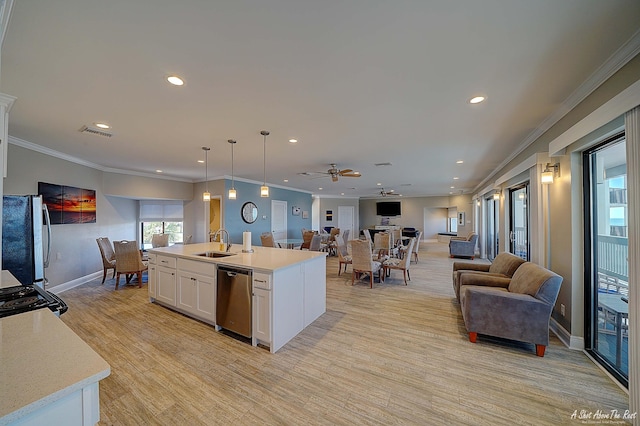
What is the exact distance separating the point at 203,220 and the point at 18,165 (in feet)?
12.8

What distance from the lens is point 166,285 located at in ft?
12.1

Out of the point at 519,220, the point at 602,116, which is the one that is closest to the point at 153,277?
the point at 602,116

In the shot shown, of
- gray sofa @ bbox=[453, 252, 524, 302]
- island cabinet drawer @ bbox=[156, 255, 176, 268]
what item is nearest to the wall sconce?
gray sofa @ bbox=[453, 252, 524, 302]

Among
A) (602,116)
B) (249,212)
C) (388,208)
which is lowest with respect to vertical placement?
(249,212)

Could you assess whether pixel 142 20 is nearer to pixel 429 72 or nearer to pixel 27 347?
pixel 27 347

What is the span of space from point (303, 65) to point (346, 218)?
1253 cm

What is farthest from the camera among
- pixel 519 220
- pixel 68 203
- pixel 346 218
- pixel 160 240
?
pixel 346 218

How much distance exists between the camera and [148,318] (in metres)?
3.44

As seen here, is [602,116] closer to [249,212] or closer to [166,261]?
[166,261]

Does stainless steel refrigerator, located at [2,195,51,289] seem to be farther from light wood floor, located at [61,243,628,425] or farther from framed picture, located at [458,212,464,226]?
framed picture, located at [458,212,464,226]

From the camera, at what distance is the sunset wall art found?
4.41 metres

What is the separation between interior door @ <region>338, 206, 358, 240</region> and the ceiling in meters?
10.4

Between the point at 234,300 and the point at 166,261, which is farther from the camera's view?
the point at 166,261

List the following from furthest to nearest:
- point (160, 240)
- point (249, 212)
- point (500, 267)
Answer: point (249, 212), point (160, 240), point (500, 267)
